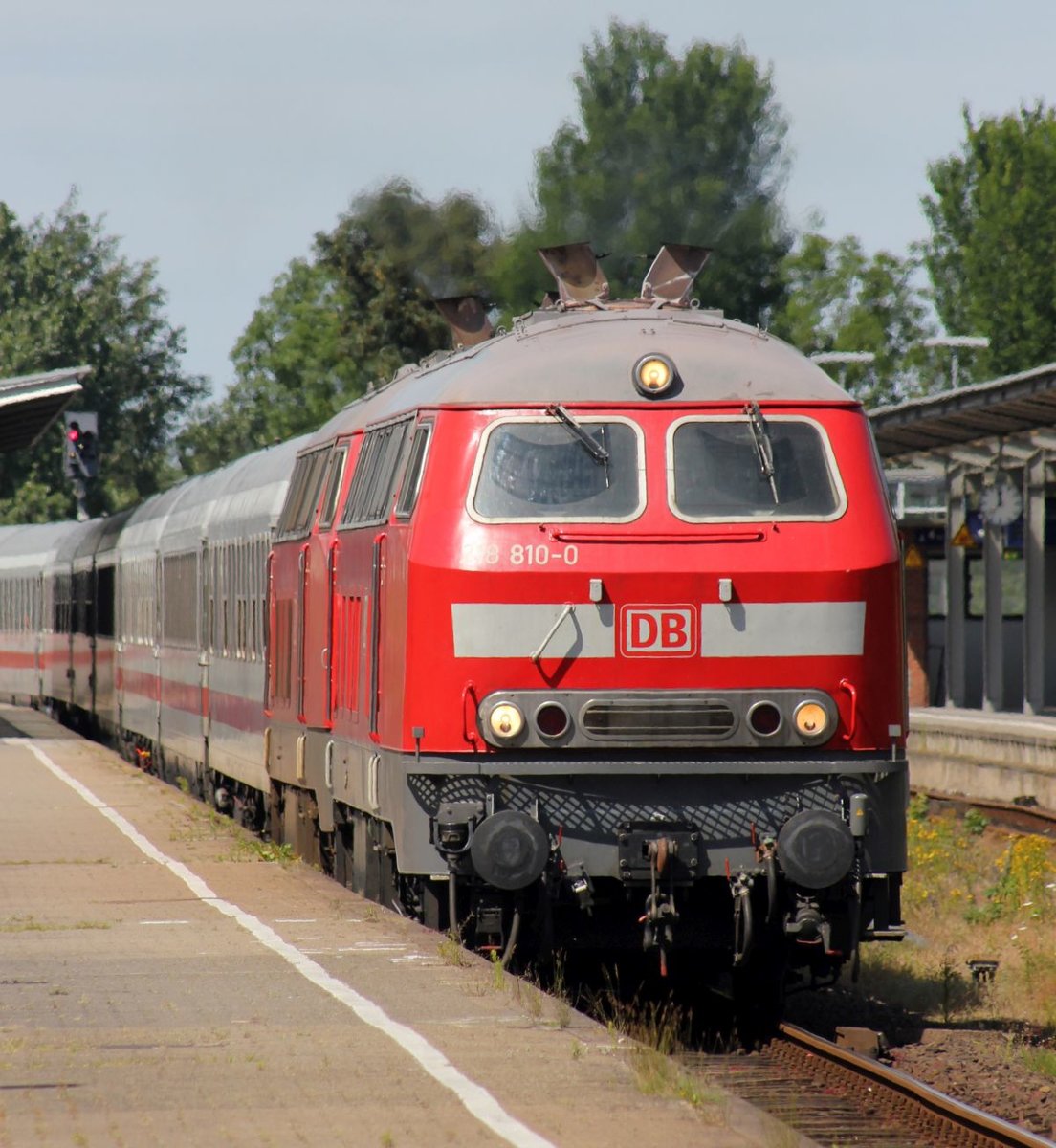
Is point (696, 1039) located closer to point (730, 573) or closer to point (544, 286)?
point (730, 573)

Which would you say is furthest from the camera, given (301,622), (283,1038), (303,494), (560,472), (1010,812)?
(1010,812)

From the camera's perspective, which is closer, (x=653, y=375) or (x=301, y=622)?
(x=653, y=375)

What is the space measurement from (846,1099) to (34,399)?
19.5 metres

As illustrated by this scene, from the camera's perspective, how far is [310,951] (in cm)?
1062

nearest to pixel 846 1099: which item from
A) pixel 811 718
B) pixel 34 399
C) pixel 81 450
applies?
pixel 811 718

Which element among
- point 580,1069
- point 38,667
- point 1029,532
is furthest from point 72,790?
point 38,667

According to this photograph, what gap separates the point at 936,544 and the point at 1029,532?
7268mm

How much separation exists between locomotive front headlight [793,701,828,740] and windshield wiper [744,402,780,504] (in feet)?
3.27

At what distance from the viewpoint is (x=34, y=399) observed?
26.9 m

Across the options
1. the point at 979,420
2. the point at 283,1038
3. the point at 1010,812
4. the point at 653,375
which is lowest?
the point at 1010,812

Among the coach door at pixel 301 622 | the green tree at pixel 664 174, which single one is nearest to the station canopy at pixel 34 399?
the green tree at pixel 664 174

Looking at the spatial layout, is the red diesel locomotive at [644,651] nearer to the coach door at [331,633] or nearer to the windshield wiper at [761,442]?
the windshield wiper at [761,442]

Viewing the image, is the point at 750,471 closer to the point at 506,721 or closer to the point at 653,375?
the point at 653,375

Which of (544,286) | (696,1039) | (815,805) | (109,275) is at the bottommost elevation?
(696,1039)
